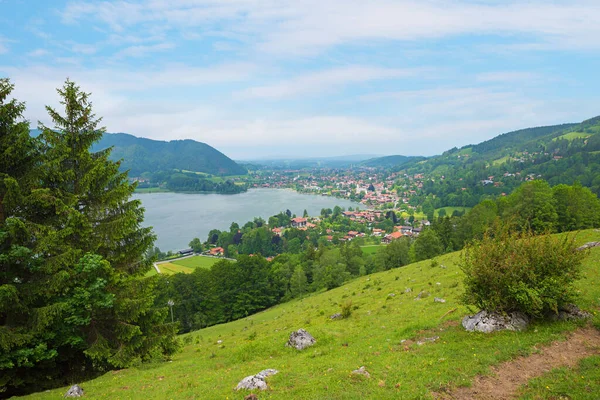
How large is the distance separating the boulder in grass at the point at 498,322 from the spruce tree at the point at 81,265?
13725 millimetres

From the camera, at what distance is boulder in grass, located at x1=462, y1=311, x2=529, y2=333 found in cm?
1052

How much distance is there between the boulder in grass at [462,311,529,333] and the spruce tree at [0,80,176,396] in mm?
13725

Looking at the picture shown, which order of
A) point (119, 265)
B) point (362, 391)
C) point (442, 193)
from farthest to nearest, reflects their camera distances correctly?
1. point (442, 193)
2. point (119, 265)
3. point (362, 391)

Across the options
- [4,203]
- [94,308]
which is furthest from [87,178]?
[94,308]

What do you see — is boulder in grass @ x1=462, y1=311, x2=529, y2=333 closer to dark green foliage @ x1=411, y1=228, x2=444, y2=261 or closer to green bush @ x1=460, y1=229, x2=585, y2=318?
green bush @ x1=460, y1=229, x2=585, y2=318

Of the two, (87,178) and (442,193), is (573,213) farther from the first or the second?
(442,193)

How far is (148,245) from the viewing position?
637 inches

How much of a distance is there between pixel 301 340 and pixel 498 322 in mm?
7442

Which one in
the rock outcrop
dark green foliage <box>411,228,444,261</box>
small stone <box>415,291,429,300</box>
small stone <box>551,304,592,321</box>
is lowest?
dark green foliage <box>411,228,444,261</box>

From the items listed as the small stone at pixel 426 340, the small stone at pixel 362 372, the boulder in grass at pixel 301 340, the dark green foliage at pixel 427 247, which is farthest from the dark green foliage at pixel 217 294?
the small stone at pixel 362 372

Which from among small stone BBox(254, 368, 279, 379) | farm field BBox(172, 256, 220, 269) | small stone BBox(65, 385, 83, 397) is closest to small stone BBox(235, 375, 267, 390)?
small stone BBox(254, 368, 279, 379)

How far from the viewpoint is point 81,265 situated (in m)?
12.1

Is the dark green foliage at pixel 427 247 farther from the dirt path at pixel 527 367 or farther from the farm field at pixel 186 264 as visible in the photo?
the farm field at pixel 186 264

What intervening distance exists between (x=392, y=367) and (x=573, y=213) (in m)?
44.6
